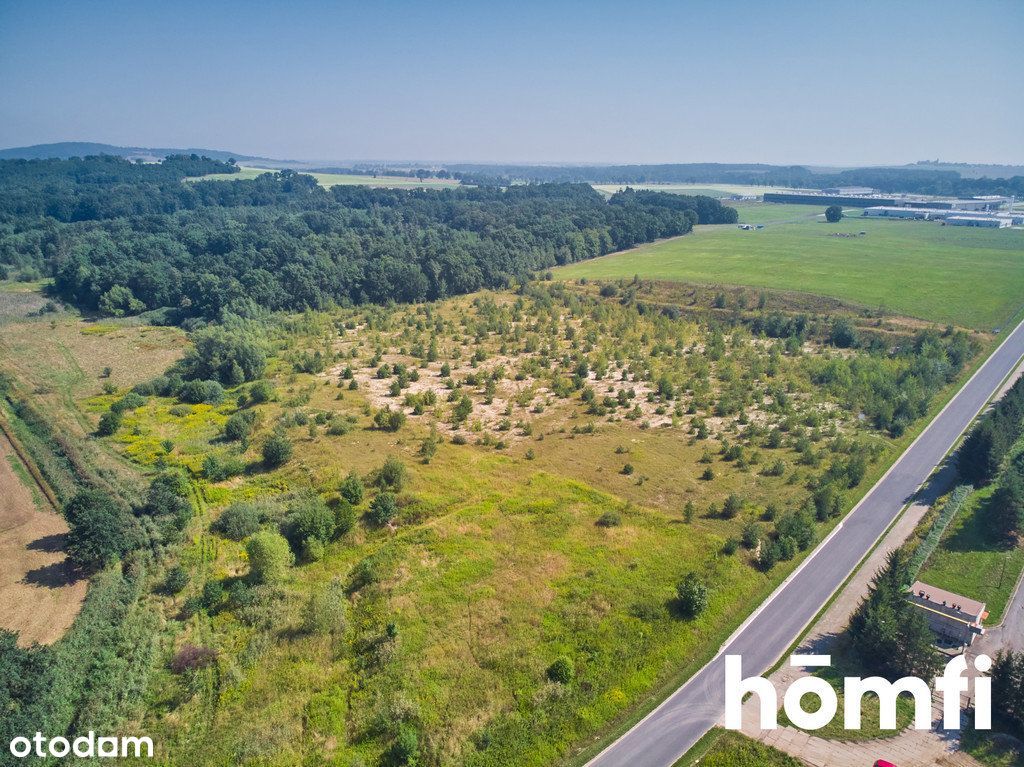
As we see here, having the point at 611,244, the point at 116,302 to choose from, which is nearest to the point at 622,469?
the point at 116,302

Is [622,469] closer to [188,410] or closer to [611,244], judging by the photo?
[188,410]

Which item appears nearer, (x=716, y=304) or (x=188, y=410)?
(x=188, y=410)

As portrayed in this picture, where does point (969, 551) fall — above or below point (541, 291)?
below

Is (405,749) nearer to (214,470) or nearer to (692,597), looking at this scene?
(692,597)

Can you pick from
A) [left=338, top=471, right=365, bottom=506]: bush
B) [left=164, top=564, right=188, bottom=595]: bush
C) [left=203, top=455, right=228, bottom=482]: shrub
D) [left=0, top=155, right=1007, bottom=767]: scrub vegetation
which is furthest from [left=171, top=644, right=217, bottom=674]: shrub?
[left=203, top=455, right=228, bottom=482]: shrub

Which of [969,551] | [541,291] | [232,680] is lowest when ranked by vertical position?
[232,680]

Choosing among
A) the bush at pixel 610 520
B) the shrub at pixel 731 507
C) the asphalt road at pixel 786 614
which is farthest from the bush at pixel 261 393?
the asphalt road at pixel 786 614

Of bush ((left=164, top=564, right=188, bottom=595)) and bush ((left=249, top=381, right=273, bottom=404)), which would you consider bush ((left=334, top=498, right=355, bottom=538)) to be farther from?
bush ((left=249, top=381, right=273, bottom=404))

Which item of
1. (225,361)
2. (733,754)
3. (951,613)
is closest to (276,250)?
(225,361)
